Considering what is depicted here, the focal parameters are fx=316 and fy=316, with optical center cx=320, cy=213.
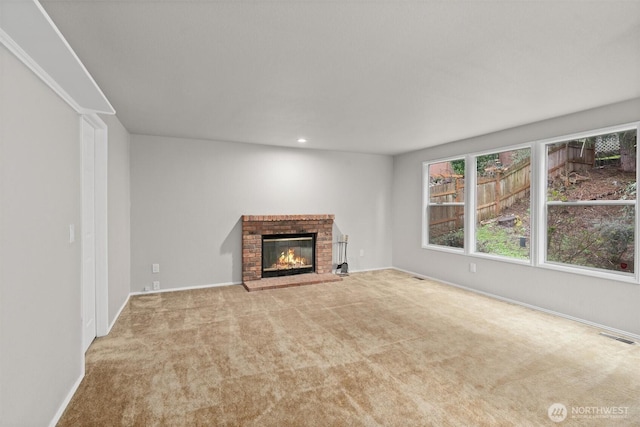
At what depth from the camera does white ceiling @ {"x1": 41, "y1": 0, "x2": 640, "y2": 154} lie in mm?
1776

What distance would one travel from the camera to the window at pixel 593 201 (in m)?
3.39

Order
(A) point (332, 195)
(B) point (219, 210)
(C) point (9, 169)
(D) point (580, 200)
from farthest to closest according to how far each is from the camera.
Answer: (A) point (332, 195) → (B) point (219, 210) → (D) point (580, 200) → (C) point (9, 169)

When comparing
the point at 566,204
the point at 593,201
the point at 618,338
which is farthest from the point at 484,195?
the point at 618,338

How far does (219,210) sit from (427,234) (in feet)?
12.5

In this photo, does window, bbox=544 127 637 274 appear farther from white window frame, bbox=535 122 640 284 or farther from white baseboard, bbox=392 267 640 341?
white baseboard, bbox=392 267 640 341

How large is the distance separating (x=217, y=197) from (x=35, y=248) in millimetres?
3561

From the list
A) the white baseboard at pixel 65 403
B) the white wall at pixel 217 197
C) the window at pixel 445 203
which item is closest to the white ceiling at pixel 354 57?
the white wall at pixel 217 197

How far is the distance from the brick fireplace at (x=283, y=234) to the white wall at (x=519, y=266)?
163 cm

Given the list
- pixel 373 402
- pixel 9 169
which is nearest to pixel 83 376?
pixel 9 169

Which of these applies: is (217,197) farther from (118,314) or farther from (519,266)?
(519,266)

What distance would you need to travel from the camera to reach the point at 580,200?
3770 millimetres

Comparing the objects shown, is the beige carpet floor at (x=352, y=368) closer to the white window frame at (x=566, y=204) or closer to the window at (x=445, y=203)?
the white window frame at (x=566, y=204)

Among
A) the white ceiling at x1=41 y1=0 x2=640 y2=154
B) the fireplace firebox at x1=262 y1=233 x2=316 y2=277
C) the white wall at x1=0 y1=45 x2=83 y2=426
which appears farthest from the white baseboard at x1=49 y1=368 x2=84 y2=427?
the fireplace firebox at x1=262 y1=233 x2=316 y2=277

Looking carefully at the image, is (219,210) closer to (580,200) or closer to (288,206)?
(288,206)
